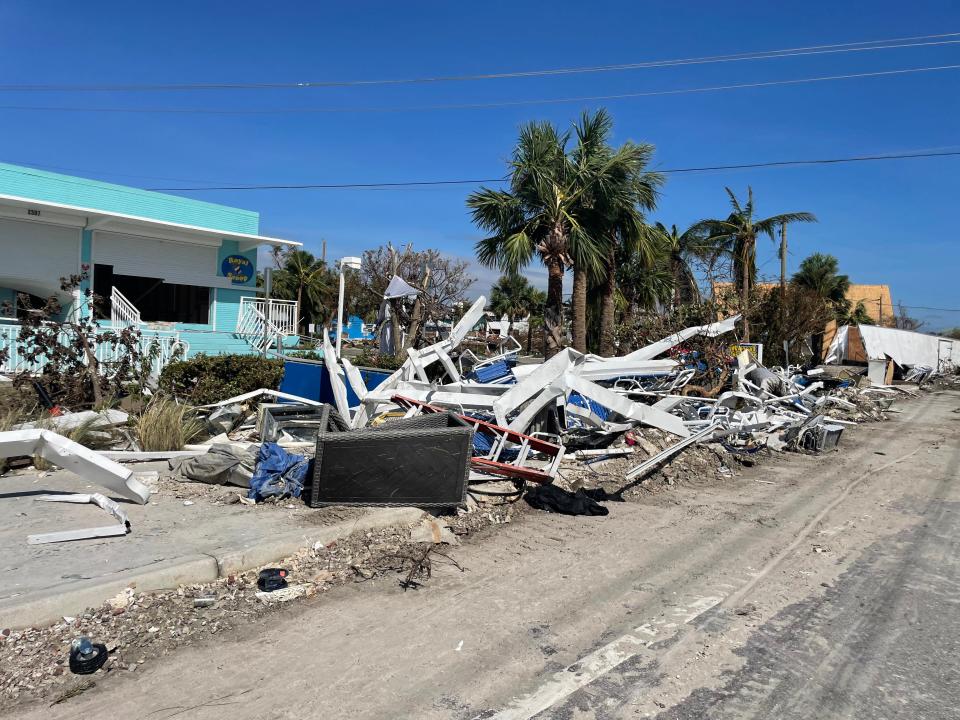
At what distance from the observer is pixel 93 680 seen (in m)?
3.38

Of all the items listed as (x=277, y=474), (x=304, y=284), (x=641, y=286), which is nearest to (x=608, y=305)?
(x=641, y=286)

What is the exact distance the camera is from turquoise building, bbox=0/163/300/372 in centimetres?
1562

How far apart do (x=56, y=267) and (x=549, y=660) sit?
649 inches

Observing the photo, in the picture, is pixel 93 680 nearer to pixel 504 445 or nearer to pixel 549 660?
pixel 549 660

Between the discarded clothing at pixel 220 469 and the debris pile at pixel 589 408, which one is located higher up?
the debris pile at pixel 589 408

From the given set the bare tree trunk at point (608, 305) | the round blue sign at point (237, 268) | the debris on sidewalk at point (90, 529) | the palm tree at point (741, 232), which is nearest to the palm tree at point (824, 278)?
the palm tree at point (741, 232)

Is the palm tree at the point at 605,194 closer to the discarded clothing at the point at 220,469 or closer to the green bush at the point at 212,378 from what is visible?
the green bush at the point at 212,378

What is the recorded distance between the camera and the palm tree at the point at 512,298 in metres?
54.7

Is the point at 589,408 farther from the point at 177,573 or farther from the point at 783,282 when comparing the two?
the point at 783,282

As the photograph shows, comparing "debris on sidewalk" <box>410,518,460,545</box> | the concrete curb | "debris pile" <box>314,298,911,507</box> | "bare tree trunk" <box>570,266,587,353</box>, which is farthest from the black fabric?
"bare tree trunk" <box>570,266,587,353</box>

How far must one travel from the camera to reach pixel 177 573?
14.4 ft

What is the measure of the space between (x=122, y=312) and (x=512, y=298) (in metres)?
41.7

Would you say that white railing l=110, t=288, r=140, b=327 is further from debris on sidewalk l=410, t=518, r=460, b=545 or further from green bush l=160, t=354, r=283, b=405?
debris on sidewalk l=410, t=518, r=460, b=545

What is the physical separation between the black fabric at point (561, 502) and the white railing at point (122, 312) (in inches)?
466
